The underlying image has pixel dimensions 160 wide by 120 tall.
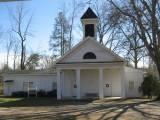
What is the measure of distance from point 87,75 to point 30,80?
8.77 metres

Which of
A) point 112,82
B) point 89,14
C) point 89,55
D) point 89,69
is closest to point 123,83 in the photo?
point 89,55

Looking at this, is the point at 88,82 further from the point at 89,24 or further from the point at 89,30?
the point at 89,24

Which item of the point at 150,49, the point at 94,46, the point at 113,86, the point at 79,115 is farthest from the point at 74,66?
the point at 79,115

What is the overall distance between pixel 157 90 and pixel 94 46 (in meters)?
8.28

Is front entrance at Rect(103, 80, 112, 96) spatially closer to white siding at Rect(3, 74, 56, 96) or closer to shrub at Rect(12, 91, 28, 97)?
white siding at Rect(3, 74, 56, 96)

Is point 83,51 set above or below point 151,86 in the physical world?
above

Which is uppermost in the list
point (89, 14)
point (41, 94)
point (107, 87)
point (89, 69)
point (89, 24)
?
point (89, 14)

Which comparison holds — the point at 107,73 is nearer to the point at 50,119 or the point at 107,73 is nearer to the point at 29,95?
the point at 29,95

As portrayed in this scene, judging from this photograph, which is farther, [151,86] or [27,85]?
[27,85]

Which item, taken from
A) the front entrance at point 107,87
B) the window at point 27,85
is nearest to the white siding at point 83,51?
the front entrance at point 107,87

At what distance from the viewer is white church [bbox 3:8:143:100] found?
4406 centimetres

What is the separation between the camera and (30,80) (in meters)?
53.7

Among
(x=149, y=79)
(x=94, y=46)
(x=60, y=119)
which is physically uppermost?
(x=94, y=46)

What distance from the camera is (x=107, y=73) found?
4909cm
